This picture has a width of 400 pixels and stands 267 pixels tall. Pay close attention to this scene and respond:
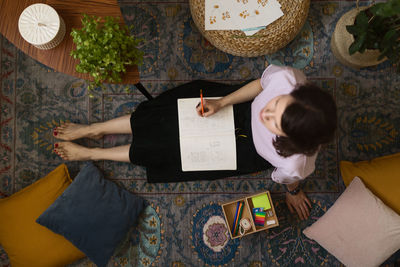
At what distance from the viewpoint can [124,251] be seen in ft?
6.41

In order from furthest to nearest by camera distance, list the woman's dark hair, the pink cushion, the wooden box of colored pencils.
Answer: the wooden box of colored pencils < the pink cushion < the woman's dark hair

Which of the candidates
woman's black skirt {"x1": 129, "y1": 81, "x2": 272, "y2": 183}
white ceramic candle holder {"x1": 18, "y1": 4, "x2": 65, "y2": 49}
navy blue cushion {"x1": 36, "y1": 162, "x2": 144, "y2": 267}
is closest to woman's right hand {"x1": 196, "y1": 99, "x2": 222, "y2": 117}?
woman's black skirt {"x1": 129, "y1": 81, "x2": 272, "y2": 183}

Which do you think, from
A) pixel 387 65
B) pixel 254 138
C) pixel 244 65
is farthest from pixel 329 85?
pixel 254 138

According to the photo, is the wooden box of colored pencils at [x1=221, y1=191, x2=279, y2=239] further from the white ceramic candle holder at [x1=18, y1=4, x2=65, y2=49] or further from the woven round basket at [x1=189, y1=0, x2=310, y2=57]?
the white ceramic candle holder at [x1=18, y1=4, x2=65, y2=49]

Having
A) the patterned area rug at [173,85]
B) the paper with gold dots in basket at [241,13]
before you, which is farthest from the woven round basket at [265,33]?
the patterned area rug at [173,85]

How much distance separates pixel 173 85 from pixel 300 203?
1.18 metres

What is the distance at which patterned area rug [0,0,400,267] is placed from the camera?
1.93 m

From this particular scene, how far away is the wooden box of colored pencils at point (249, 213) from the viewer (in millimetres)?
1735

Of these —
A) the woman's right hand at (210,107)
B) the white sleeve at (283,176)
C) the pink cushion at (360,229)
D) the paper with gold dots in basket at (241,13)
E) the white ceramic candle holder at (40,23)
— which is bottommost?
the pink cushion at (360,229)

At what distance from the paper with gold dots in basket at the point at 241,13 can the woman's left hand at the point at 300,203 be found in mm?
1094

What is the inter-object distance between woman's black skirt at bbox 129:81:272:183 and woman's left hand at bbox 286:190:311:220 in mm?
464

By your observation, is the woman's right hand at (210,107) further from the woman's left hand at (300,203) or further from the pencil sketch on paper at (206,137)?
the woman's left hand at (300,203)

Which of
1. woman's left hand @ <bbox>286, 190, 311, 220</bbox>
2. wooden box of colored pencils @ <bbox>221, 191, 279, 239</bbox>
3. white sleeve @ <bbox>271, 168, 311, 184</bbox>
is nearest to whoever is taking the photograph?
white sleeve @ <bbox>271, 168, 311, 184</bbox>

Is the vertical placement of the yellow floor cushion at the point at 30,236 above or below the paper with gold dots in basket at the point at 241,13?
below
